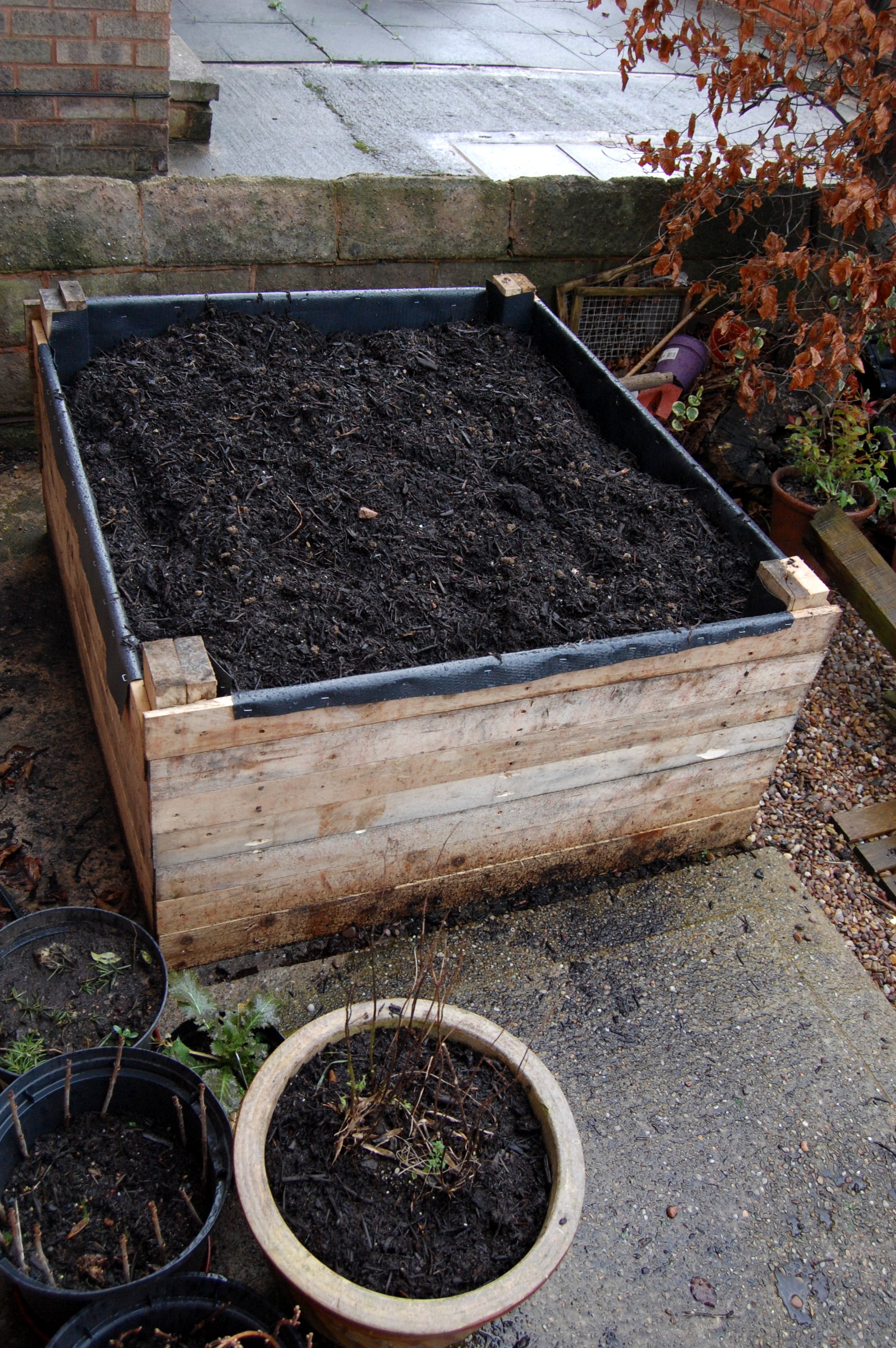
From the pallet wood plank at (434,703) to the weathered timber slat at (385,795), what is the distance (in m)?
0.17

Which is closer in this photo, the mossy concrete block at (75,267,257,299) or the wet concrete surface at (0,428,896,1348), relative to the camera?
the wet concrete surface at (0,428,896,1348)

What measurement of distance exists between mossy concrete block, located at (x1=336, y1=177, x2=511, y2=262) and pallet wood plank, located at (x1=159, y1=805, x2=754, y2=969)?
293 cm

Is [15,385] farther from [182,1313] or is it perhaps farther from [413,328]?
[182,1313]

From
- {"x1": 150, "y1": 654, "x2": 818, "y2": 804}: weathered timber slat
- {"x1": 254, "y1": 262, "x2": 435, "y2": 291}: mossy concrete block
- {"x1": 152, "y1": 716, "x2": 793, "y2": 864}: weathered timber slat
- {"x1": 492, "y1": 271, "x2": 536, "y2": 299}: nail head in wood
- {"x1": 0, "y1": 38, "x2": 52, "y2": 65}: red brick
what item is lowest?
{"x1": 152, "y1": 716, "x2": 793, "y2": 864}: weathered timber slat

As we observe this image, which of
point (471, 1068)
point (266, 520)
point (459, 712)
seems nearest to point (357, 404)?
point (266, 520)

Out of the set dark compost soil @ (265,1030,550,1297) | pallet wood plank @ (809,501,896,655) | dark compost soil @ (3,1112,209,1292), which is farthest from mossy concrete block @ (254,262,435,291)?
dark compost soil @ (3,1112,209,1292)

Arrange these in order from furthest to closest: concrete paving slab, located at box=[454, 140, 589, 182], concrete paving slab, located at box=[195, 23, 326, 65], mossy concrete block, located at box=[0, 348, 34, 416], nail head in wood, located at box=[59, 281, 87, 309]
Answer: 1. concrete paving slab, located at box=[195, 23, 326, 65]
2. concrete paving slab, located at box=[454, 140, 589, 182]
3. mossy concrete block, located at box=[0, 348, 34, 416]
4. nail head in wood, located at box=[59, 281, 87, 309]

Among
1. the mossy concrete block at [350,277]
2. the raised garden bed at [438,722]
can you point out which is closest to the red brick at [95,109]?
the mossy concrete block at [350,277]

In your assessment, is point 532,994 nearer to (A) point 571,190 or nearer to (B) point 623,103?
(A) point 571,190

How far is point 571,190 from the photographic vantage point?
4.78 meters

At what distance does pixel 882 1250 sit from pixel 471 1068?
112cm

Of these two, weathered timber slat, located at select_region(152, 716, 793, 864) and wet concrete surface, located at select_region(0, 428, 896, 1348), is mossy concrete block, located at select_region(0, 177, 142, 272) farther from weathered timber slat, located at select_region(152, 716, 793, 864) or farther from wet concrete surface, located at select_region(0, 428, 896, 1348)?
weathered timber slat, located at select_region(152, 716, 793, 864)

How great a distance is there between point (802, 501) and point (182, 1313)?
3567 mm

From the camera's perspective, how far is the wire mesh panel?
512 cm
